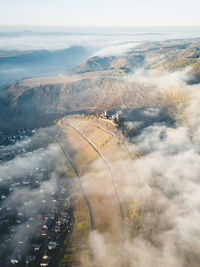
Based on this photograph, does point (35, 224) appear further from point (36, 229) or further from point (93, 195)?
point (93, 195)

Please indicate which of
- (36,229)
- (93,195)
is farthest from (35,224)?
(93,195)

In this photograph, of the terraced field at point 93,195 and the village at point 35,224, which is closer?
the village at point 35,224

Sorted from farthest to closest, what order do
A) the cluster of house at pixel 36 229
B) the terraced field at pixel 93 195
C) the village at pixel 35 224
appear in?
1. the terraced field at pixel 93 195
2. the village at pixel 35 224
3. the cluster of house at pixel 36 229

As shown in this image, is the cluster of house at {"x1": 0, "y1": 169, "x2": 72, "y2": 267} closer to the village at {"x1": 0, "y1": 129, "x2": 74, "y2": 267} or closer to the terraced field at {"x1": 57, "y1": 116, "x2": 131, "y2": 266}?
the village at {"x1": 0, "y1": 129, "x2": 74, "y2": 267}

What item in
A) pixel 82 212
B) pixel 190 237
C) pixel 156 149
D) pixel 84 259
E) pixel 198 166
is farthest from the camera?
pixel 156 149

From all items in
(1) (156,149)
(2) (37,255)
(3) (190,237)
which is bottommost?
(2) (37,255)

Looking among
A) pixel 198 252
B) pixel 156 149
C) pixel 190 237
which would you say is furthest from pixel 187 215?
pixel 156 149

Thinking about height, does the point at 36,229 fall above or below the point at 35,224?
below

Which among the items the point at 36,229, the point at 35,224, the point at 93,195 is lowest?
the point at 36,229

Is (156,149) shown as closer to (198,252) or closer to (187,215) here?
(187,215)

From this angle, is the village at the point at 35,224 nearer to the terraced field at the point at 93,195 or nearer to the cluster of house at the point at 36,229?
the cluster of house at the point at 36,229

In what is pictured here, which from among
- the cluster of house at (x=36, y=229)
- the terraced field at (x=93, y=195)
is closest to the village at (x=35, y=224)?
the cluster of house at (x=36, y=229)
